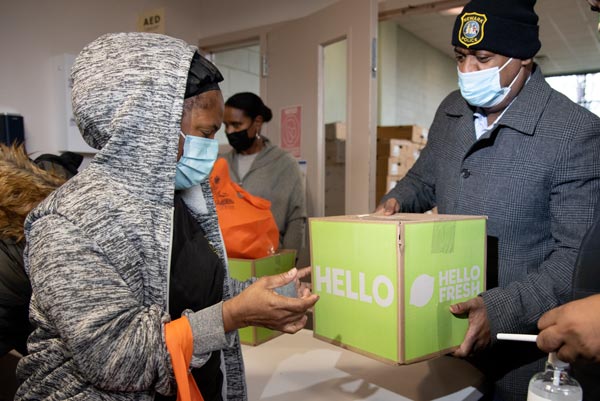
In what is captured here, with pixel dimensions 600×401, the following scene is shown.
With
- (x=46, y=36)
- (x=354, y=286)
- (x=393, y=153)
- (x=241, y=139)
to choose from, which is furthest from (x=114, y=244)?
(x=393, y=153)

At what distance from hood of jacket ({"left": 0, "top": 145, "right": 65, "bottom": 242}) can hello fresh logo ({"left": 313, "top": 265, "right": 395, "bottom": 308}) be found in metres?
0.67

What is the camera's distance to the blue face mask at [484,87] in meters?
1.22

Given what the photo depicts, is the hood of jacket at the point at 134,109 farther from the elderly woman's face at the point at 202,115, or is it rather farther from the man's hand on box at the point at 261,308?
the man's hand on box at the point at 261,308

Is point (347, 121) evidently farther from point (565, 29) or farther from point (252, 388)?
point (565, 29)

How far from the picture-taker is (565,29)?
21.8ft

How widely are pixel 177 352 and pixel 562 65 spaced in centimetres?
995

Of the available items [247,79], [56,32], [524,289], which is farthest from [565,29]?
[524,289]

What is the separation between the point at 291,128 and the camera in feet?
10.6

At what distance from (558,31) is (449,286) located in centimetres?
717

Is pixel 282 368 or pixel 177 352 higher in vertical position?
pixel 177 352

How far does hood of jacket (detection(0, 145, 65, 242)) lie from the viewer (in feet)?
3.47

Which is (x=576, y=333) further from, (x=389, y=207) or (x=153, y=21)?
(x=153, y=21)

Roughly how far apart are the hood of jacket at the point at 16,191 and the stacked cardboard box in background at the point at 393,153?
379 cm

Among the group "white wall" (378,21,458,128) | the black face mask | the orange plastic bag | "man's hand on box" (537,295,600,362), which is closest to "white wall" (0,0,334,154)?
the black face mask
